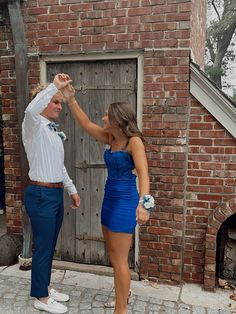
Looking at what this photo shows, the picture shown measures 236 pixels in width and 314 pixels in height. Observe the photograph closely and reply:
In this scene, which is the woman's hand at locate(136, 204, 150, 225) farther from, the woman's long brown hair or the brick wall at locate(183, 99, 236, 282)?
the brick wall at locate(183, 99, 236, 282)

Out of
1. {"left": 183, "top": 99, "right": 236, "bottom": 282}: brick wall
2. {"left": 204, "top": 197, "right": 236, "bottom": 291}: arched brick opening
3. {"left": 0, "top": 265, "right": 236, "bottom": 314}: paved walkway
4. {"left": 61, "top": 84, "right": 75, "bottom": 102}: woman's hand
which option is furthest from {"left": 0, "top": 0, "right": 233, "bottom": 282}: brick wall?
{"left": 61, "top": 84, "right": 75, "bottom": 102}: woman's hand

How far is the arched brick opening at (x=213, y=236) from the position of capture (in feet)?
11.5

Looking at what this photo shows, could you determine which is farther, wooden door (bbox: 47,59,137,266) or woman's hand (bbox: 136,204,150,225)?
wooden door (bbox: 47,59,137,266)

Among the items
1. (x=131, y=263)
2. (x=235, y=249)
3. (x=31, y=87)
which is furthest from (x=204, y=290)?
(x=31, y=87)

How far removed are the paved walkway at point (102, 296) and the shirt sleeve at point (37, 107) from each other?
1732mm

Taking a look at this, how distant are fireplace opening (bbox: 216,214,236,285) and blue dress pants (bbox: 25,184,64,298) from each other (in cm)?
185

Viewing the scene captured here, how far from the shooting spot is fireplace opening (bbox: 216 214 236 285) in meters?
3.79

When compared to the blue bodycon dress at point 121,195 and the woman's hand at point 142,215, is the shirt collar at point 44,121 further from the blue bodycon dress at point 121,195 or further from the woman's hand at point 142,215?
the woman's hand at point 142,215

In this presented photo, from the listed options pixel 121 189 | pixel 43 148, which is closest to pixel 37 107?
pixel 43 148

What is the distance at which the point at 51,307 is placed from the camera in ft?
10.5

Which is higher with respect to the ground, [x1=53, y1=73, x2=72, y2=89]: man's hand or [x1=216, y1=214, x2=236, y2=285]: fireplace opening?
[x1=53, y1=73, x2=72, y2=89]: man's hand

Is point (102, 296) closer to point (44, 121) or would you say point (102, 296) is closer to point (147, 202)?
point (147, 202)

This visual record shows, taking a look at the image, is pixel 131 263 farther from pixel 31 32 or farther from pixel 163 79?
pixel 31 32

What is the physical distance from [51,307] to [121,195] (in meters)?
1.27
